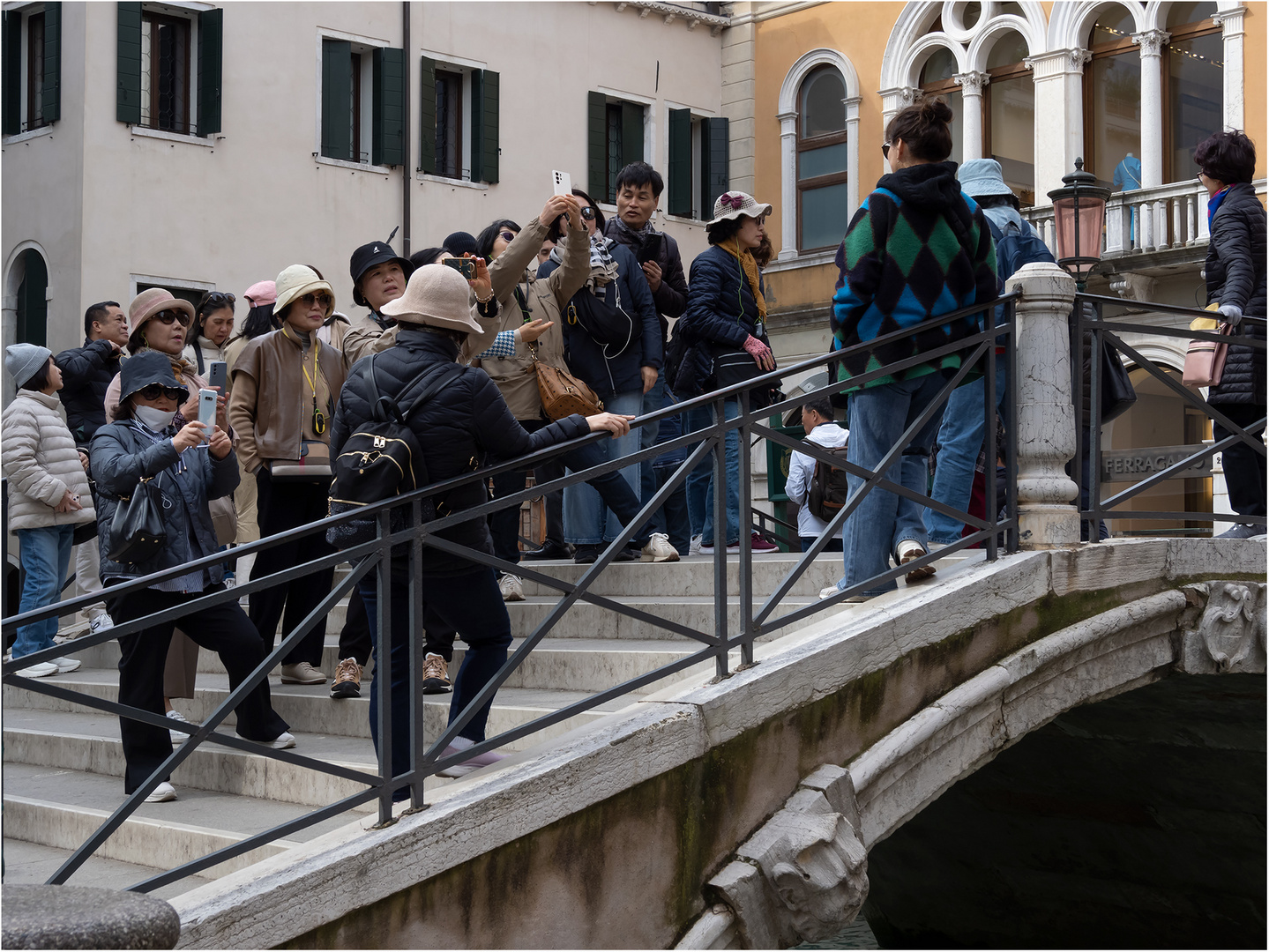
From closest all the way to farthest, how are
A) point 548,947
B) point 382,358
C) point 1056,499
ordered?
point 548,947 < point 382,358 < point 1056,499

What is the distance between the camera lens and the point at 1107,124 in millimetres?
18062

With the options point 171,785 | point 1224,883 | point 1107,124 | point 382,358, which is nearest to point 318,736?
point 171,785

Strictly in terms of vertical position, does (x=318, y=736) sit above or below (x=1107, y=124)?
below

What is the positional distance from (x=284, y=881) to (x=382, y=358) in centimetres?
146

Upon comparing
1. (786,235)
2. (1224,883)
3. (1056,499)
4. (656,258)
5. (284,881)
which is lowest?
(1224,883)

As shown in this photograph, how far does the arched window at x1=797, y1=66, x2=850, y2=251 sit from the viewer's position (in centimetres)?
2073

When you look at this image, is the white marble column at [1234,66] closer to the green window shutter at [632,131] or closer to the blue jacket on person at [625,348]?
the green window shutter at [632,131]

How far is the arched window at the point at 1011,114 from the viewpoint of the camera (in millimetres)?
18875

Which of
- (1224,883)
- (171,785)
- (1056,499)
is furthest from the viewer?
(1224,883)

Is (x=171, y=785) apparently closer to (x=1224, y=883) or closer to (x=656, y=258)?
(x=656, y=258)

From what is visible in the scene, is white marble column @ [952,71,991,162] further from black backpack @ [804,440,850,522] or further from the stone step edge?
the stone step edge

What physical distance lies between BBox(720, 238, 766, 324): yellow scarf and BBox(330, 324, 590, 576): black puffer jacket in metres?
2.98

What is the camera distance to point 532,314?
6.46m

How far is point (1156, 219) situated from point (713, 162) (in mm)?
7049
